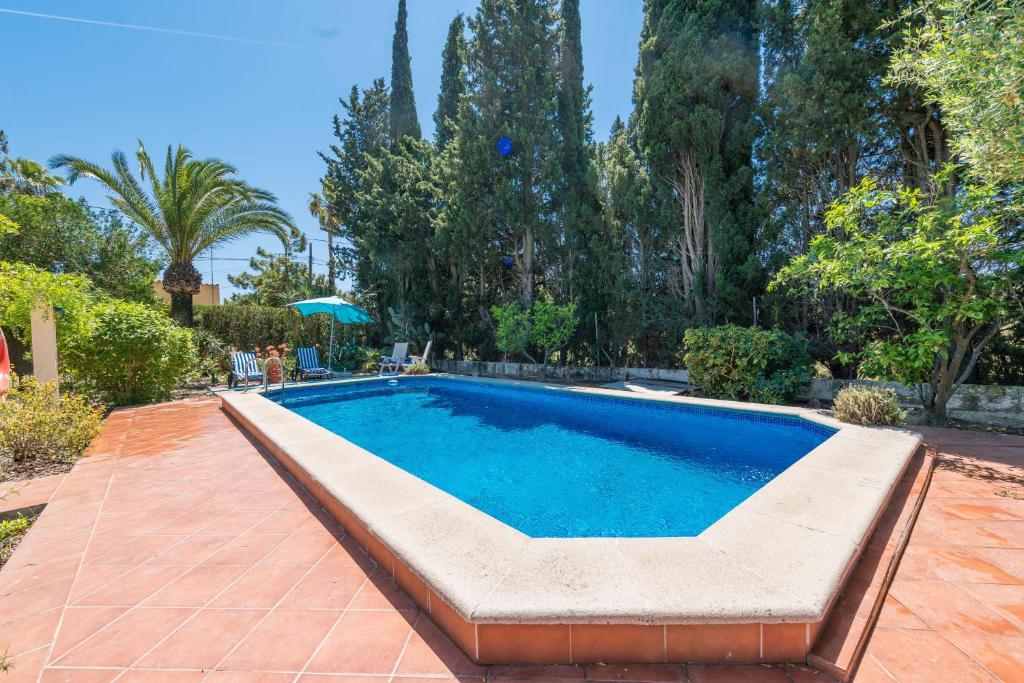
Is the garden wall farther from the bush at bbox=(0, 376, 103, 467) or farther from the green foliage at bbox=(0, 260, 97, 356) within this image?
the green foliage at bbox=(0, 260, 97, 356)

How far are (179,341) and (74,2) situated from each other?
7.56m

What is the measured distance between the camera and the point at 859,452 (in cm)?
396

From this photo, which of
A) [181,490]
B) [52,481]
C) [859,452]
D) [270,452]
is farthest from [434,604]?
[52,481]

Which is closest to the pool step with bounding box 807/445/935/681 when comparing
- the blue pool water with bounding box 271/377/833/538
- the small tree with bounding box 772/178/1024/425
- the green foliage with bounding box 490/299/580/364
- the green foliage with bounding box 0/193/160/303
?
the blue pool water with bounding box 271/377/833/538

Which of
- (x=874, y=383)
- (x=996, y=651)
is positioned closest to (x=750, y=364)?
(x=874, y=383)

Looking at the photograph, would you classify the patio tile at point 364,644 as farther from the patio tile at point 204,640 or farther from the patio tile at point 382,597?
the patio tile at point 204,640

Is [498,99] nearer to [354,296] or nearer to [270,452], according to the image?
[354,296]

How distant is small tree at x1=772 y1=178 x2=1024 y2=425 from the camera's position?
485 centimetres

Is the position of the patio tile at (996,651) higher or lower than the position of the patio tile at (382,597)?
higher

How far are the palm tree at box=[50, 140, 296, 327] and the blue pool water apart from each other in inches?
269

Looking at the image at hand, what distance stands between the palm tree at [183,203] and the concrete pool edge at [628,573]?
1265 cm

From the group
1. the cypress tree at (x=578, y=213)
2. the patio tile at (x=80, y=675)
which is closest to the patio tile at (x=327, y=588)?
the patio tile at (x=80, y=675)

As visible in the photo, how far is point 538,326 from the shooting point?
11.5 m

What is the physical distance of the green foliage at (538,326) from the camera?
11242mm
